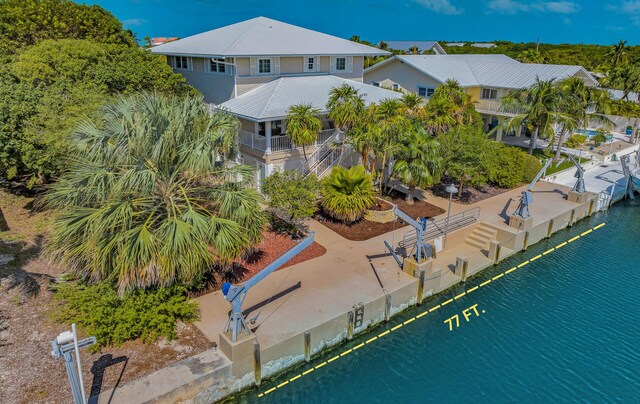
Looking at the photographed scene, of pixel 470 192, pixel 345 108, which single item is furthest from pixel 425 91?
pixel 345 108

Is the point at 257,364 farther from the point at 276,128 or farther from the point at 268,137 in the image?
the point at 276,128

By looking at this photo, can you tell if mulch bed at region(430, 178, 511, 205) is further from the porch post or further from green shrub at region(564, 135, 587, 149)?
green shrub at region(564, 135, 587, 149)

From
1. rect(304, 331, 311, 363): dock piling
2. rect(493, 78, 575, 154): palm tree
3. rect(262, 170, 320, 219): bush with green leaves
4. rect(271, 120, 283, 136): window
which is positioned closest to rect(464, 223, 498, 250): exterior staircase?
rect(262, 170, 320, 219): bush with green leaves

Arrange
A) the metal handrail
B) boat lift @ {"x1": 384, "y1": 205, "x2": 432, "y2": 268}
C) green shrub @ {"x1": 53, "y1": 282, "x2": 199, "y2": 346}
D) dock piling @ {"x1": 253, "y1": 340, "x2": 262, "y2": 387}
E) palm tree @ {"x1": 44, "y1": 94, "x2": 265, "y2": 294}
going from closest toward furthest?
dock piling @ {"x1": 253, "y1": 340, "x2": 262, "y2": 387} < palm tree @ {"x1": 44, "y1": 94, "x2": 265, "y2": 294} < green shrub @ {"x1": 53, "y1": 282, "x2": 199, "y2": 346} < boat lift @ {"x1": 384, "y1": 205, "x2": 432, "y2": 268} < the metal handrail

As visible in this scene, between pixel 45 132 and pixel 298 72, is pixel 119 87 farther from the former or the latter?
pixel 298 72

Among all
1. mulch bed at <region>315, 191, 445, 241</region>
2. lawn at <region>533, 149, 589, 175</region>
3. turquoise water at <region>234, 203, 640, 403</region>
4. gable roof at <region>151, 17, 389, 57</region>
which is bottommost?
turquoise water at <region>234, 203, 640, 403</region>

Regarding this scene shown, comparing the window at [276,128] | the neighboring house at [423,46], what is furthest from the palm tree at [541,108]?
the neighboring house at [423,46]
